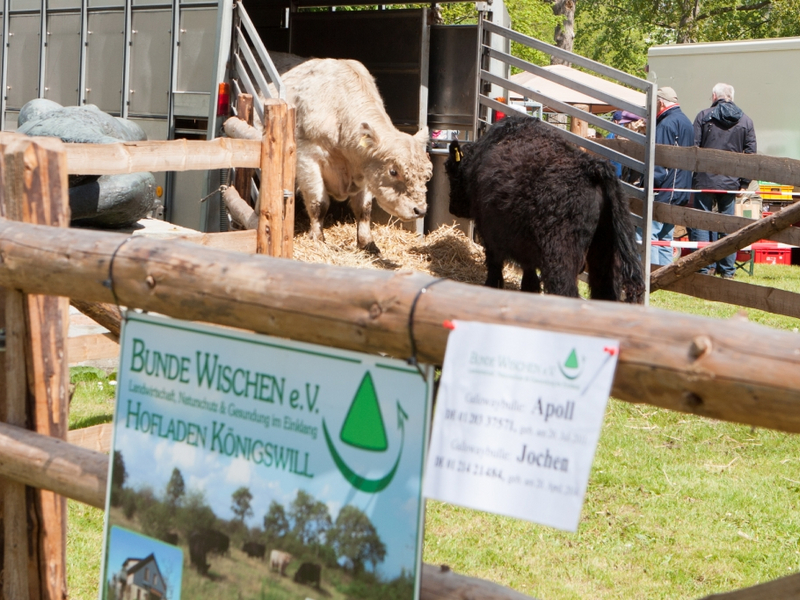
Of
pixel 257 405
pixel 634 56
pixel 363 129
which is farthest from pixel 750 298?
pixel 634 56

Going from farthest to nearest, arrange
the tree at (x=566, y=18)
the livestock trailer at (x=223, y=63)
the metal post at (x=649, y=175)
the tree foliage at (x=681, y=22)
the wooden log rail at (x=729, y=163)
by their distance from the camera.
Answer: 1. the tree foliage at (x=681, y=22)
2. the tree at (x=566, y=18)
3. the livestock trailer at (x=223, y=63)
4. the metal post at (x=649, y=175)
5. the wooden log rail at (x=729, y=163)

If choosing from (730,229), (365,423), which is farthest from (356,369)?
A: (730,229)

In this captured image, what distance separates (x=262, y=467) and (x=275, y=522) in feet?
0.45

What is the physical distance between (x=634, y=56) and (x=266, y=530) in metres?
38.0

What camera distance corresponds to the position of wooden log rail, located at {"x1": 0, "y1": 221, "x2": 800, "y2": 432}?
1610 millimetres

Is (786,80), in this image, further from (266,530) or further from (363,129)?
(266,530)

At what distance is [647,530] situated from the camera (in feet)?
13.1

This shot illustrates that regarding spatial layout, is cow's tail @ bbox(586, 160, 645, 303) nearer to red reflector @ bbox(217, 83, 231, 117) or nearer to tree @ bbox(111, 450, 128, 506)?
red reflector @ bbox(217, 83, 231, 117)

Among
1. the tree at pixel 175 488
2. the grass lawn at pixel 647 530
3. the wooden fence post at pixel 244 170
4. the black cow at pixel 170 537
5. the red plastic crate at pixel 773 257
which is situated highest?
the wooden fence post at pixel 244 170

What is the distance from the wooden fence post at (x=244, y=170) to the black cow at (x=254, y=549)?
522 cm

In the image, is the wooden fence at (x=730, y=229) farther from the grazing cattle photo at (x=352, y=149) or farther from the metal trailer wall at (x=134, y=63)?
the metal trailer wall at (x=134, y=63)

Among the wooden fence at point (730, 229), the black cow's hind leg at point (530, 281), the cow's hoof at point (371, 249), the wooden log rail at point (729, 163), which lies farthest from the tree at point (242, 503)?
the cow's hoof at point (371, 249)

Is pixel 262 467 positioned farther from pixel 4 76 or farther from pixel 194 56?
pixel 4 76

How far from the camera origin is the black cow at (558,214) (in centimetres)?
635
